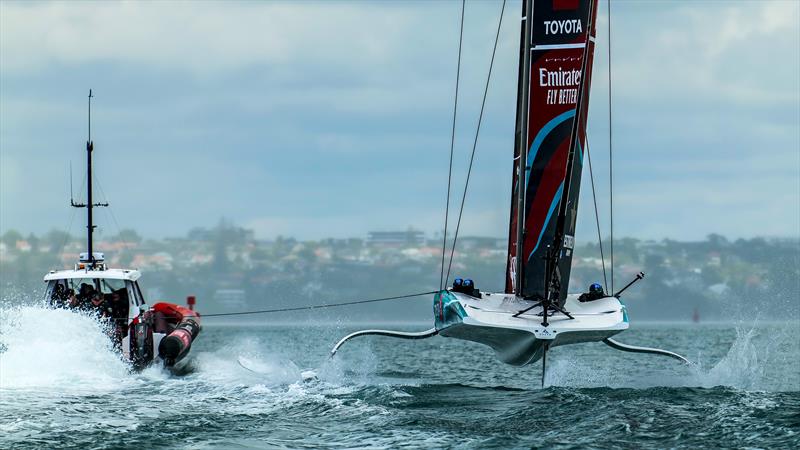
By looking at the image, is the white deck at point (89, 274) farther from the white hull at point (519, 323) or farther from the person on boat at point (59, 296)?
the white hull at point (519, 323)

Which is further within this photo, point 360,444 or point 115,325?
point 115,325

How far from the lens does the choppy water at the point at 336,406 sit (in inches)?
753

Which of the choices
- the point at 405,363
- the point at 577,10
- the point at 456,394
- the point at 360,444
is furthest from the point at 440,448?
the point at 405,363

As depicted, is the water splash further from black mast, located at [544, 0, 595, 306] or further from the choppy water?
black mast, located at [544, 0, 595, 306]

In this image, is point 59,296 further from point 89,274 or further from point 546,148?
point 546,148

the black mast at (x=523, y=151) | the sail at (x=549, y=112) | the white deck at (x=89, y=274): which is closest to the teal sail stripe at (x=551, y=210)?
the sail at (x=549, y=112)

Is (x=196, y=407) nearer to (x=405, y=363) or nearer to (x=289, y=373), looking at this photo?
(x=289, y=373)

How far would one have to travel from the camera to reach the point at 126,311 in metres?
31.5

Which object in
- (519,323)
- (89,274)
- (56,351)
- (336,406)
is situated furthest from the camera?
(89,274)

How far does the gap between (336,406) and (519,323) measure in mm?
3552

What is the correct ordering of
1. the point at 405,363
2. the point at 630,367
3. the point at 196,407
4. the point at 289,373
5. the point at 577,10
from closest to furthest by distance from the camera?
the point at 196,407
the point at 577,10
the point at 289,373
the point at 630,367
the point at 405,363

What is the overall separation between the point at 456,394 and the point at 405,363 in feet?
58.2

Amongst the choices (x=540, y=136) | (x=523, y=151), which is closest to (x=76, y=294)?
(x=523, y=151)

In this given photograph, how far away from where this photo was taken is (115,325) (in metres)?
29.8
